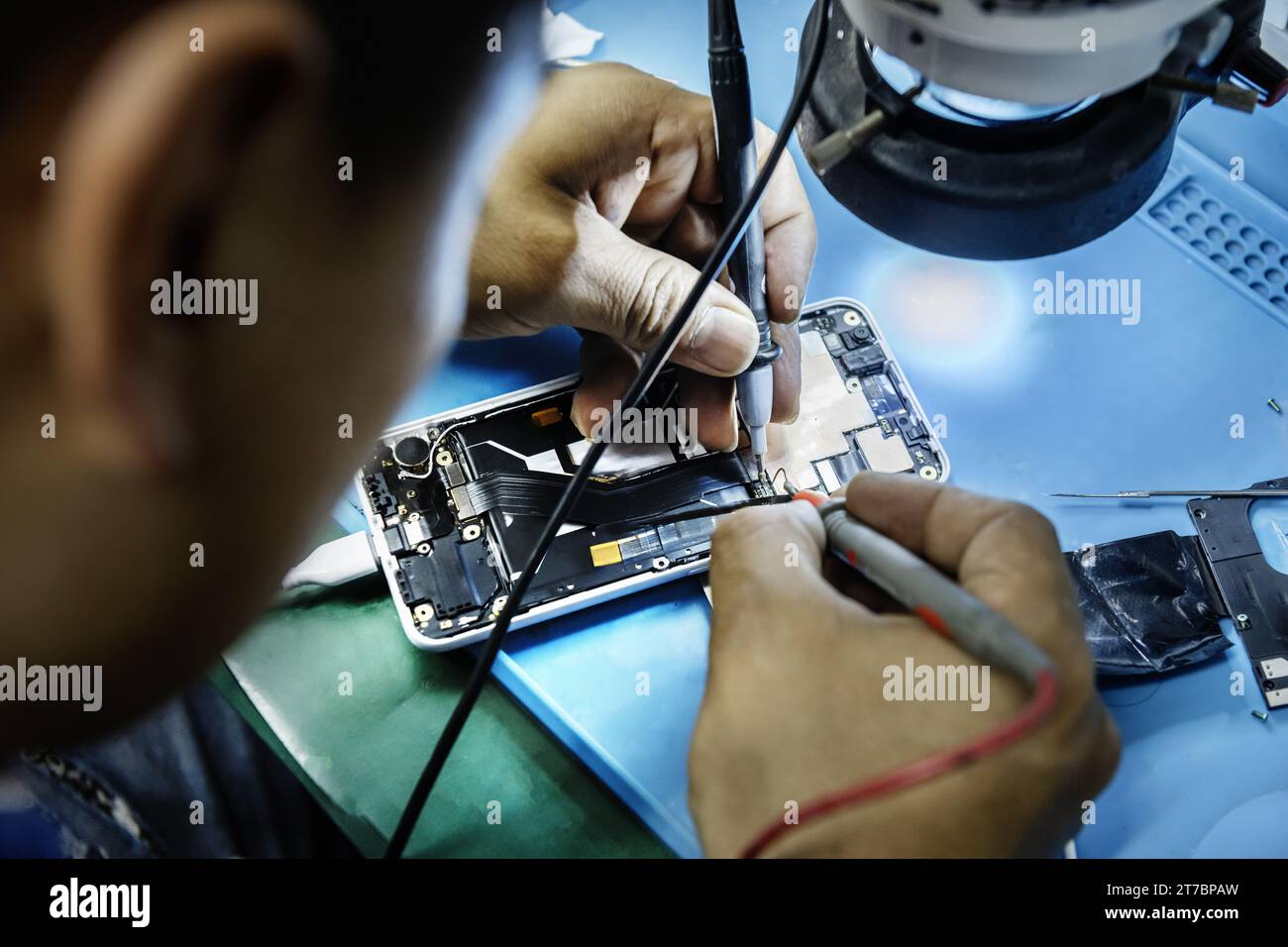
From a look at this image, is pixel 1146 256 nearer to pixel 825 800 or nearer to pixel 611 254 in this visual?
pixel 611 254

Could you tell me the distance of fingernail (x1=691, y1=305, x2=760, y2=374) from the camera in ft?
2.93

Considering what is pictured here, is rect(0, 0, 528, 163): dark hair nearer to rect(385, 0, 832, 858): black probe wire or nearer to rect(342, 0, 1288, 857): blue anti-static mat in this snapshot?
rect(385, 0, 832, 858): black probe wire

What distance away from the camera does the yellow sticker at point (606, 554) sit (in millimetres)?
955

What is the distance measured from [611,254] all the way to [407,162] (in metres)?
0.54

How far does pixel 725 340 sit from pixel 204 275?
1.93ft

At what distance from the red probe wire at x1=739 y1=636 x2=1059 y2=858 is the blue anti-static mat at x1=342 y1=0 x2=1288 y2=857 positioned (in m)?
0.27
